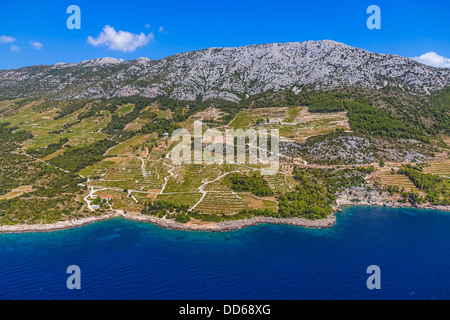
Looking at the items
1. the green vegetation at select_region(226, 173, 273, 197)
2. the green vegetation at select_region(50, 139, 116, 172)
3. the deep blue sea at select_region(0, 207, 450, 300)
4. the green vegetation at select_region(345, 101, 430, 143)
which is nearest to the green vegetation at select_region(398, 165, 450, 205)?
the deep blue sea at select_region(0, 207, 450, 300)

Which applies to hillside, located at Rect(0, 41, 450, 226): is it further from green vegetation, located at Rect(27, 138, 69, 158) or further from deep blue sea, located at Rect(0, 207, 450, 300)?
deep blue sea, located at Rect(0, 207, 450, 300)

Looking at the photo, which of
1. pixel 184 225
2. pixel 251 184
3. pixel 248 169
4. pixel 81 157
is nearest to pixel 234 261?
pixel 184 225

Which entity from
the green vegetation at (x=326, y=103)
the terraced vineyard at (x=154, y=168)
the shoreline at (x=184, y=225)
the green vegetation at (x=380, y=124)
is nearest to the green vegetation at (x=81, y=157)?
the terraced vineyard at (x=154, y=168)

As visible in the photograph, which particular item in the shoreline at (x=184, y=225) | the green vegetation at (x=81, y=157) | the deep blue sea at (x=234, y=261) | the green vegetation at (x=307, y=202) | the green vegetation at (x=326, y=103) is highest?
the green vegetation at (x=326, y=103)

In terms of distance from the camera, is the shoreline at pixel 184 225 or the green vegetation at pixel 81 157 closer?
the shoreline at pixel 184 225

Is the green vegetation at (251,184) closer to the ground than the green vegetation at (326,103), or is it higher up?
closer to the ground

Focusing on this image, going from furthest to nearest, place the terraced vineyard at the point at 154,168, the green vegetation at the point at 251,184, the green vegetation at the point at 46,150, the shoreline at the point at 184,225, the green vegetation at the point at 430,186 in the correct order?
the green vegetation at the point at 46,150 < the green vegetation at the point at 251,184 < the green vegetation at the point at 430,186 < the terraced vineyard at the point at 154,168 < the shoreline at the point at 184,225

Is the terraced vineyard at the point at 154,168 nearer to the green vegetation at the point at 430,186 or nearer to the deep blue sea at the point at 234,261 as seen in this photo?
the green vegetation at the point at 430,186

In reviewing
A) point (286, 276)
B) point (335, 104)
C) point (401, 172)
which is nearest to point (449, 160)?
point (401, 172)

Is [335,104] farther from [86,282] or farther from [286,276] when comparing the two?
[86,282]
